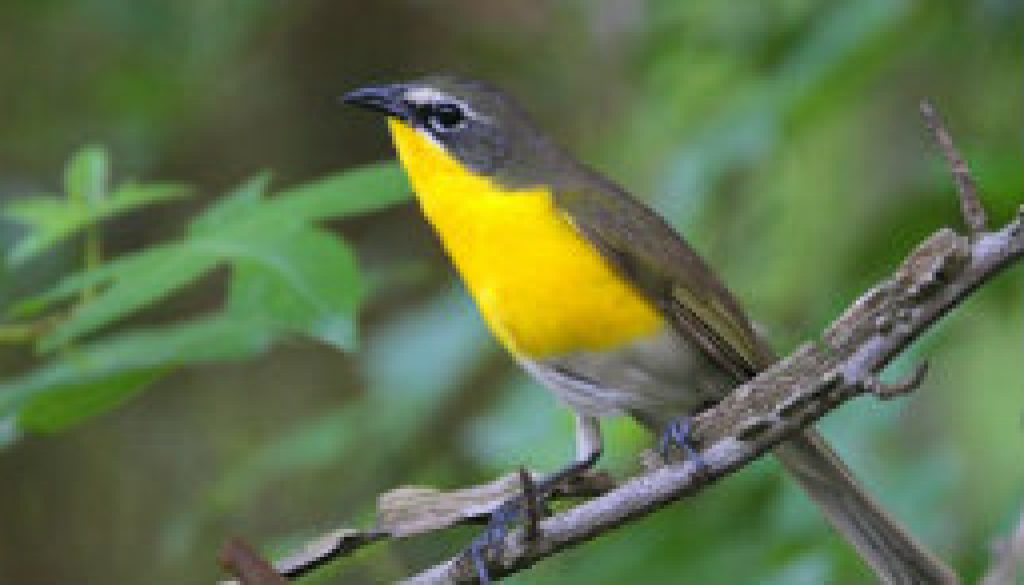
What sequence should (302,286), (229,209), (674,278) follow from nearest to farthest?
(302,286), (674,278), (229,209)

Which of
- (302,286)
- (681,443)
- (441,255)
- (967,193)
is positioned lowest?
(967,193)

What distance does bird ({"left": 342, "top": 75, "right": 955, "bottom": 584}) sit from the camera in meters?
3.35

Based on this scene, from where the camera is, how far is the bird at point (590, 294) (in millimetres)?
3346

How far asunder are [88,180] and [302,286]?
79 cm

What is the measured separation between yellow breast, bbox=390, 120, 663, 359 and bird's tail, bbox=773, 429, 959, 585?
15.1 inches

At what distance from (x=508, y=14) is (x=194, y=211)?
1.48 metres

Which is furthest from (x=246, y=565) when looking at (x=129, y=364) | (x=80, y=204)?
(x=80, y=204)

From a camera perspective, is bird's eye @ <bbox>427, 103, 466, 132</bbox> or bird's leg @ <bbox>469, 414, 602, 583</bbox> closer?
bird's leg @ <bbox>469, 414, 602, 583</bbox>

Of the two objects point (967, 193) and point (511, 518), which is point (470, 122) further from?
point (967, 193)

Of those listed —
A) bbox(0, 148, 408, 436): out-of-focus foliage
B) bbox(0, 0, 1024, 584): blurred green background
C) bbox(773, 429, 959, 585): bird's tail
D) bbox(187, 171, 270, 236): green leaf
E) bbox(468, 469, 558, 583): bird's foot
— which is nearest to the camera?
bbox(468, 469, 558, 583): bird's foot

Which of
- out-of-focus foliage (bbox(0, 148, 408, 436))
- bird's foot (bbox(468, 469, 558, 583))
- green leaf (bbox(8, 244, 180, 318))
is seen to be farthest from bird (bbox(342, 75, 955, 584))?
green leaf (bbox(8, 244, 180, 318))

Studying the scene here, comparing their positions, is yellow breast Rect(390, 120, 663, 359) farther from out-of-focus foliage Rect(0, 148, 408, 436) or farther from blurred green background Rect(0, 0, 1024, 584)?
blurred green background Rect(0, 0, 1024, 584)

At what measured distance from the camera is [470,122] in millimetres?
3783

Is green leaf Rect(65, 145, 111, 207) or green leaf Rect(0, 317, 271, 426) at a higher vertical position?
green leaf Rect(65, 145, 111, 207)
